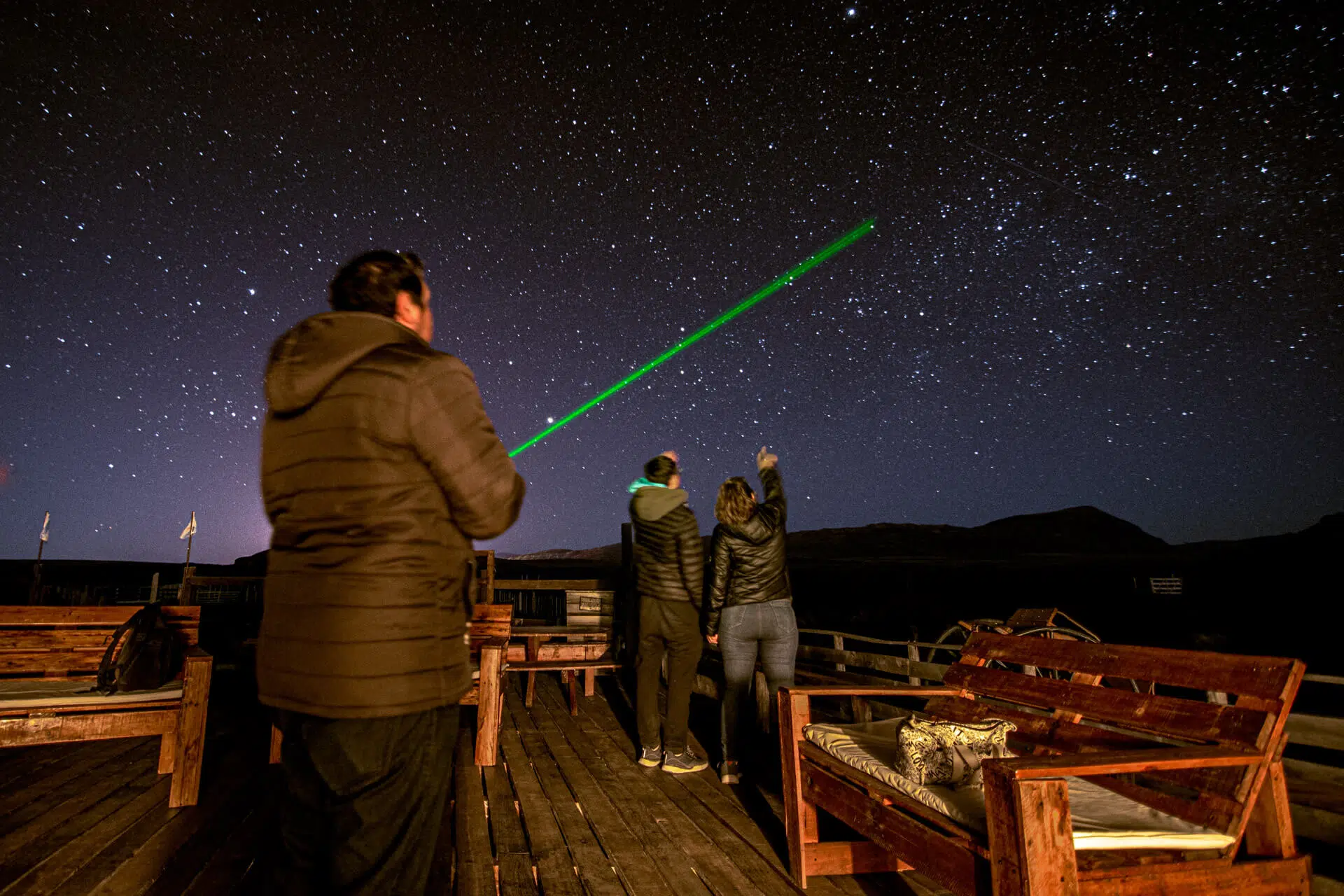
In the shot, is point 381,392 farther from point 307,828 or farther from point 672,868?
point 672,868

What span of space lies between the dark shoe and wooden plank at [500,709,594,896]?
825 mm

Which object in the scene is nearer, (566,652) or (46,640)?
(46,640)

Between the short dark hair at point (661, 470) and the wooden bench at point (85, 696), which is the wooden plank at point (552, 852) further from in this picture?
the short dark hair at point (661, 470)

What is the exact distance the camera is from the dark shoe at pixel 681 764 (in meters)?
4.54

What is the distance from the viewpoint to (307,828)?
54.7 inches

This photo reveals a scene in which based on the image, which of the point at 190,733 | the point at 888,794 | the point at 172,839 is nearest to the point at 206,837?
the point at 172,839

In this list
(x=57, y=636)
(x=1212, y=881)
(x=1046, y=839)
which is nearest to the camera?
(x=1046, y=839)

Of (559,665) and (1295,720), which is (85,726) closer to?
(559,665)

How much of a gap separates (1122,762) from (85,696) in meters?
4.87

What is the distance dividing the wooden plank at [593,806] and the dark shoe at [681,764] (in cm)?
52

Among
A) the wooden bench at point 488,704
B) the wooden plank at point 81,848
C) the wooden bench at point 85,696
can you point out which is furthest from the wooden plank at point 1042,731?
the wooden bench at point 85,696

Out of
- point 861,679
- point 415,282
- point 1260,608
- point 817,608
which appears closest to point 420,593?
point 415,282

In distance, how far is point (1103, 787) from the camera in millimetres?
2504

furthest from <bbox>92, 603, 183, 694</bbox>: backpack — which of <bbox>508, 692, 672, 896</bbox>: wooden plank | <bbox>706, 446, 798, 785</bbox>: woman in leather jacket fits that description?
<bbox>706, 446, 798, 785</bbox>: woman in leather jacket
